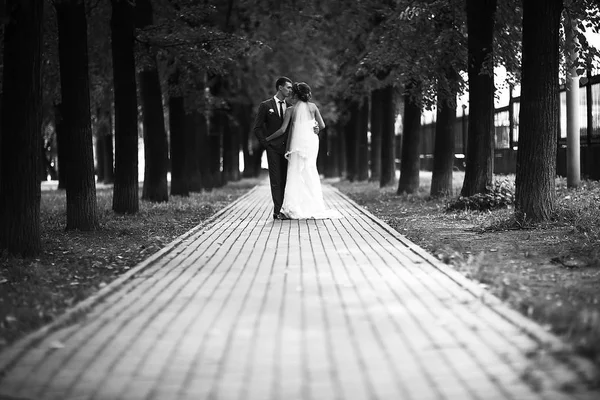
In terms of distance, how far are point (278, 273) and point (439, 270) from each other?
1.62 meters

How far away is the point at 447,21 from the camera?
1944 centimetres

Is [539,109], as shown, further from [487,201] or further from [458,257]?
[458,257]

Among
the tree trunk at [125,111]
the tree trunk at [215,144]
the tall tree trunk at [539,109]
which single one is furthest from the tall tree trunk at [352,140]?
the tall tree trunk at [539,109]

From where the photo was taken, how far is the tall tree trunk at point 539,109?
43.5ft

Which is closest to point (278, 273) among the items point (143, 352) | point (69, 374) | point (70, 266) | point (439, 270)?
point (439, 270)

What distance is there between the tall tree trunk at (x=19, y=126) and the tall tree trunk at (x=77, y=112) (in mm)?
3227

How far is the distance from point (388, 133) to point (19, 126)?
18079 mm

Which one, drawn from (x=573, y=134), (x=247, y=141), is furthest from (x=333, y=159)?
(x=573, y=134)

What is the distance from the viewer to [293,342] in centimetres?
573

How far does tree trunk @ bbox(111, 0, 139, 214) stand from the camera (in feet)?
58.8

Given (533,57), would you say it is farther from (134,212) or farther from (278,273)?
(134,212)

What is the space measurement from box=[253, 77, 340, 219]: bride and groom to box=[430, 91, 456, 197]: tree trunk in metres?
5.19

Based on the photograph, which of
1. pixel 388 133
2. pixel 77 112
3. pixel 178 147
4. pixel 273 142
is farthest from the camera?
pixel 388 133

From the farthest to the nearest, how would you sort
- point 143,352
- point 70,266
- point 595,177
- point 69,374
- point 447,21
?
point 595,177 → point 447,21 → point 70,266 → point 143,352 → point 69,374
